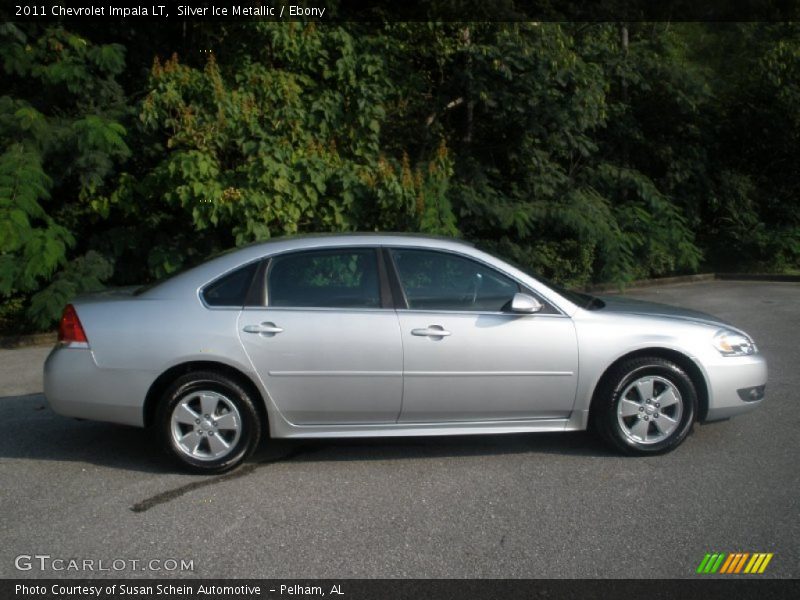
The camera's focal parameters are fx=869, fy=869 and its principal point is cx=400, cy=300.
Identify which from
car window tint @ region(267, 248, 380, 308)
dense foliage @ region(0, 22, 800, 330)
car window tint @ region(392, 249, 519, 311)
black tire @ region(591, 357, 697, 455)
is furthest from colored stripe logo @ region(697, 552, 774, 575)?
dense foliage @ region(0, 22, 800, 330)

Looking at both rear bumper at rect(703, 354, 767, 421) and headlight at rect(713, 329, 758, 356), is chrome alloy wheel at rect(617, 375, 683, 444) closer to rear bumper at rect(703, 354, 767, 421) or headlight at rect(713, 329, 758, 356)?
rear bumper at rect(703, 354, 767, 421)

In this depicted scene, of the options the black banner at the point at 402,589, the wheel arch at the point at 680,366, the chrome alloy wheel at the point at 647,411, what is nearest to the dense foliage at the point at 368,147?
the wheel arch at the point at 680,366

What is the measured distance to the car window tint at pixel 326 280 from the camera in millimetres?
5703

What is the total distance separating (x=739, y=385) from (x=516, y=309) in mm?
1647

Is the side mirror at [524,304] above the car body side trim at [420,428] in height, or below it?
above

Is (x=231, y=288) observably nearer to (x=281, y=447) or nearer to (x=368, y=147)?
(x=281, y=447)

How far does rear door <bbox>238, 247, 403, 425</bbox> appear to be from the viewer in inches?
218

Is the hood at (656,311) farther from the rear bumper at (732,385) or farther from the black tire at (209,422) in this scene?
the black tire at (209,422)

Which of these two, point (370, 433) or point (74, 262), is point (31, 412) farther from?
point (74, 262)

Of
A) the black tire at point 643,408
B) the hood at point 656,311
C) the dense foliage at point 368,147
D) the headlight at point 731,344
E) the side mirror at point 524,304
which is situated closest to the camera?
the side mirror at point 524,304

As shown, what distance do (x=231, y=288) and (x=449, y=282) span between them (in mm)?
1447

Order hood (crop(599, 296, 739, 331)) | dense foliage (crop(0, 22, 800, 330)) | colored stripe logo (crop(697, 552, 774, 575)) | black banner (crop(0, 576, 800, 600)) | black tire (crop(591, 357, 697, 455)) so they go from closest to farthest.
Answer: black banner (crop(0, 576, 800, 600))
colored stripe logo (crop(697, 552, 774, 575))
black tire (crop(591, 357, 697, 455))
hood (crop(599, 296, 739, 331))
dense foliage (crop(0, 22, 800, 330))

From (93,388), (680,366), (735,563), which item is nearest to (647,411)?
(680,366)

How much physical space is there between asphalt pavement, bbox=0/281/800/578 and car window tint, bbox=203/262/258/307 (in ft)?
3.66
